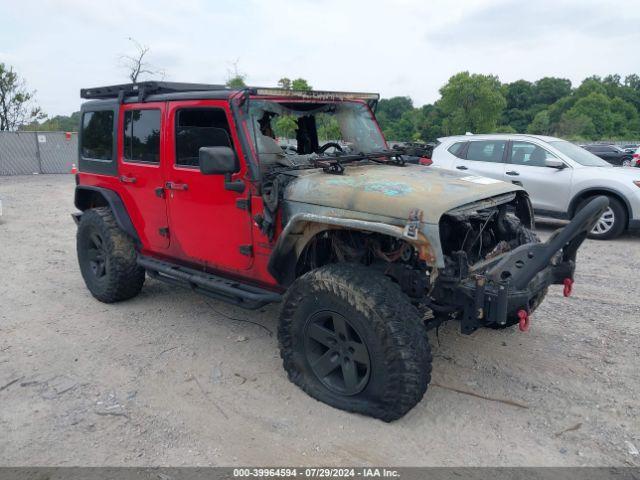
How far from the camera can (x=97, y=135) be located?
17.7 feet

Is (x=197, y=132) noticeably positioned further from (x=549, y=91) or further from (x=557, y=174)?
(x=549, y=91)

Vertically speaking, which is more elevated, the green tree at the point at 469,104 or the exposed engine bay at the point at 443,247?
the green tree at the point at 469,104

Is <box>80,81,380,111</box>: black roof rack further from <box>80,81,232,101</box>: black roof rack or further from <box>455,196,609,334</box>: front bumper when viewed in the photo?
<box>455,196,609,334</box>: front bumper

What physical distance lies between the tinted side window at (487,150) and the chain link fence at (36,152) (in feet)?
55.4

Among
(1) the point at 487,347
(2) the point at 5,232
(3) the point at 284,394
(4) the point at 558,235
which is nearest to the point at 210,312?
(3) the point at 284,394

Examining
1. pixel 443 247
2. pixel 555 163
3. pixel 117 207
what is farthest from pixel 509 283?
pixel 555 163

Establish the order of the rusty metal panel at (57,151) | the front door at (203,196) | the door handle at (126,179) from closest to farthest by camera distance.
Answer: the front door at (203,196) < the door handle at (126,179) < the rusty metal panel at (57,151)

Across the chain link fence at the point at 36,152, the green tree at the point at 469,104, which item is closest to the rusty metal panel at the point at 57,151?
the chain link fence at the point at 36,152

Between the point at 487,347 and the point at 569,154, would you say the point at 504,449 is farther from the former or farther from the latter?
the point at 569,154

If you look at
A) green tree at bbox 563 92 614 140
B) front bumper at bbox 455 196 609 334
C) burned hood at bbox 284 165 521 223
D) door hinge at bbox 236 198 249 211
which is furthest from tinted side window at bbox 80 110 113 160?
green tree at bbox 563 92 614 140

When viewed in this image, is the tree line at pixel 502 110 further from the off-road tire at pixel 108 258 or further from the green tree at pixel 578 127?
the off-road tire at pixel 108 258

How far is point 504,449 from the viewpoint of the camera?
9.84 feet

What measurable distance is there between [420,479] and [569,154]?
24.7 feet

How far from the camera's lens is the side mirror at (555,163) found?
8.49m
